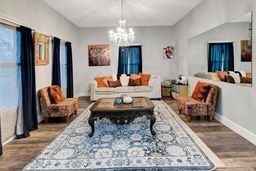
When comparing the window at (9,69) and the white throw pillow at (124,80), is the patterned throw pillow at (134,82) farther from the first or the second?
the window at (9,69)

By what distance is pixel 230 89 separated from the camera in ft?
17.3

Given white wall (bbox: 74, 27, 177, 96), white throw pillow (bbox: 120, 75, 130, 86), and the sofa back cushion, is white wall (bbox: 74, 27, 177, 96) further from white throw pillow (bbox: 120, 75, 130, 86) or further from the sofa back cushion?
the sofa back cushion

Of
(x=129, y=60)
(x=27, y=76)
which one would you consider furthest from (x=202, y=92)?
(x=129, y=60)

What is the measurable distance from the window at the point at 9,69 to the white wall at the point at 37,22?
0.65 feet

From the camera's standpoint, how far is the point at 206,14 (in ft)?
21.4

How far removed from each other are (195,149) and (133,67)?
7.25 meters

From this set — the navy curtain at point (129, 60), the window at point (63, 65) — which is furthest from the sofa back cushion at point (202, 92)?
the navy curtain at point (129, 60)

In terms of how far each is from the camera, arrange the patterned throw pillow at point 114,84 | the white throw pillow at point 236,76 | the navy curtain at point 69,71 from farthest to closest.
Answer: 1. the patterned throw pillow at point 114,84
2. the navy curtain at point 69,71
3. the white throw pillow at point 236,76

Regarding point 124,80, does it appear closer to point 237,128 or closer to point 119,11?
point 119,11

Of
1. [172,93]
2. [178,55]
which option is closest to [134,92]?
[172,93]

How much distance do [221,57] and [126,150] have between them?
3365 mm

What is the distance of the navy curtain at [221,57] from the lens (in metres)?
5.48

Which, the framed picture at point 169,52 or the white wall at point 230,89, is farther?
the framed picture at point 169,52

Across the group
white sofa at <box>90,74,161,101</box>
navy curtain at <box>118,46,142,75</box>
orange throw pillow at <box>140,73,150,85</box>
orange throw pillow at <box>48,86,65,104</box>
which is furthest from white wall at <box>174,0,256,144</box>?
orange throw pillow at <box>48,86,65,104</box>
